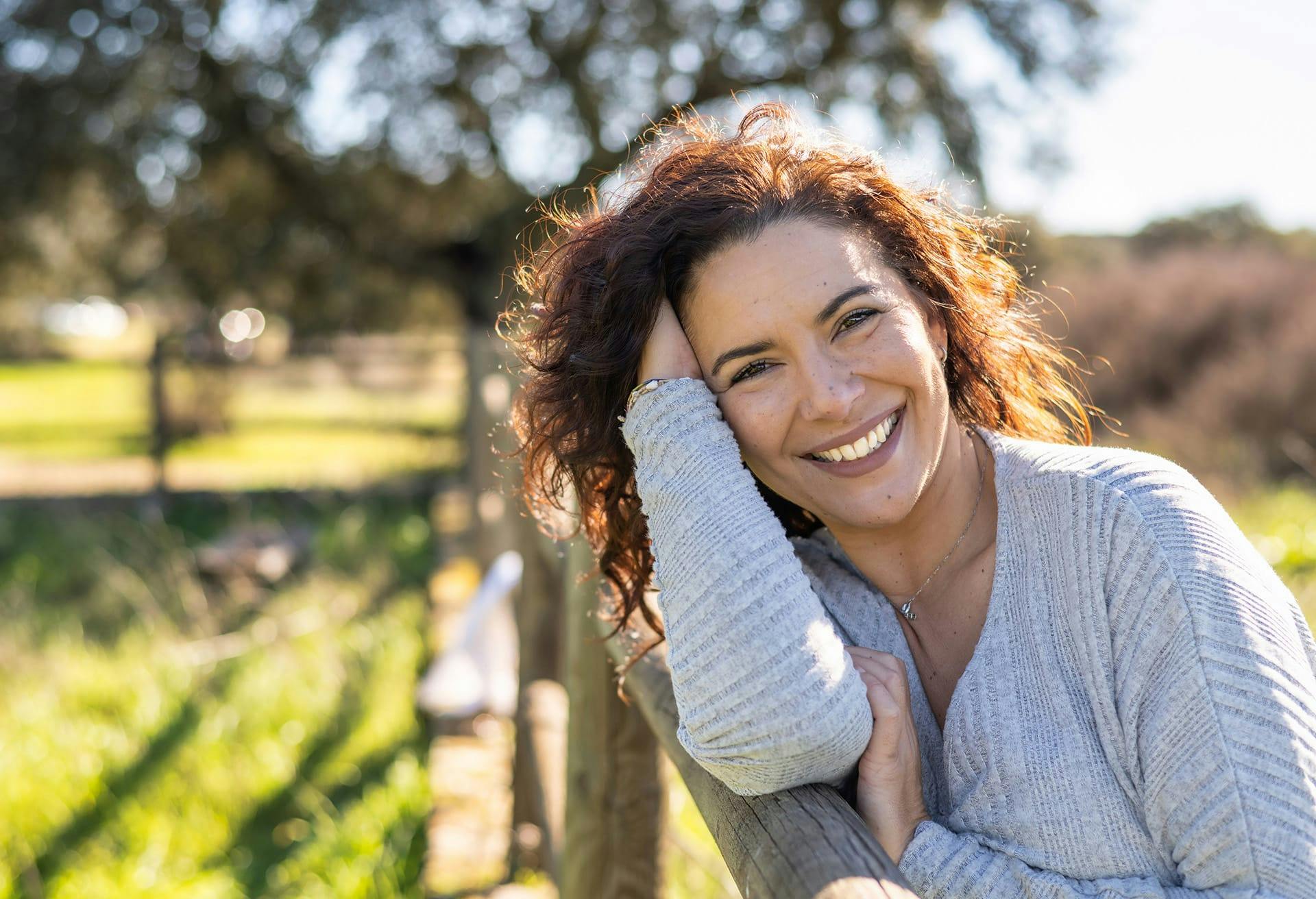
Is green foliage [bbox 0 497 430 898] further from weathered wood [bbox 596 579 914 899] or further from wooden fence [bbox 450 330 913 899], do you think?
weathered wood [bbox 596 579 914 899]

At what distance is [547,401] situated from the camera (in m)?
1.94

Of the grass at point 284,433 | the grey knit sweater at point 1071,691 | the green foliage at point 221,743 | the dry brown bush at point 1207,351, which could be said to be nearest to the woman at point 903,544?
the grey knit sweater at point 1071,691

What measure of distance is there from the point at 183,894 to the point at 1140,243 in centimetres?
2423

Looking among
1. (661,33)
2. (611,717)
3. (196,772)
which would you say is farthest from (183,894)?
(661,33)

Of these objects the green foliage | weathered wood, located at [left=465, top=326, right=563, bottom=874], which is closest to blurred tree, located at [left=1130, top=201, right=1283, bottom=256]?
the green foliage

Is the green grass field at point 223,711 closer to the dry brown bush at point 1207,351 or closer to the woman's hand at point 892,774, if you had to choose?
the woman's hand at point 892,774

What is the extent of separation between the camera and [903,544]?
1.83m

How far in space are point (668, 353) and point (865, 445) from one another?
13.5 inches

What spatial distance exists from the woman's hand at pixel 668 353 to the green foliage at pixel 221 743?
7.50ft

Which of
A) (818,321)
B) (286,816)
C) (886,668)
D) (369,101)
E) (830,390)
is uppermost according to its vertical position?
(369,101)

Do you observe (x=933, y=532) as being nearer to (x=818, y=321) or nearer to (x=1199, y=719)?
(x=818, y=321)

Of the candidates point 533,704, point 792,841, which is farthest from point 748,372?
point 533,704

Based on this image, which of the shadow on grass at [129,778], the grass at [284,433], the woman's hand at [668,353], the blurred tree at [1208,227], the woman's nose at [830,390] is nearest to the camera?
the woman's nose at [830,390]

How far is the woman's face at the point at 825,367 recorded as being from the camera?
5.49 feet
